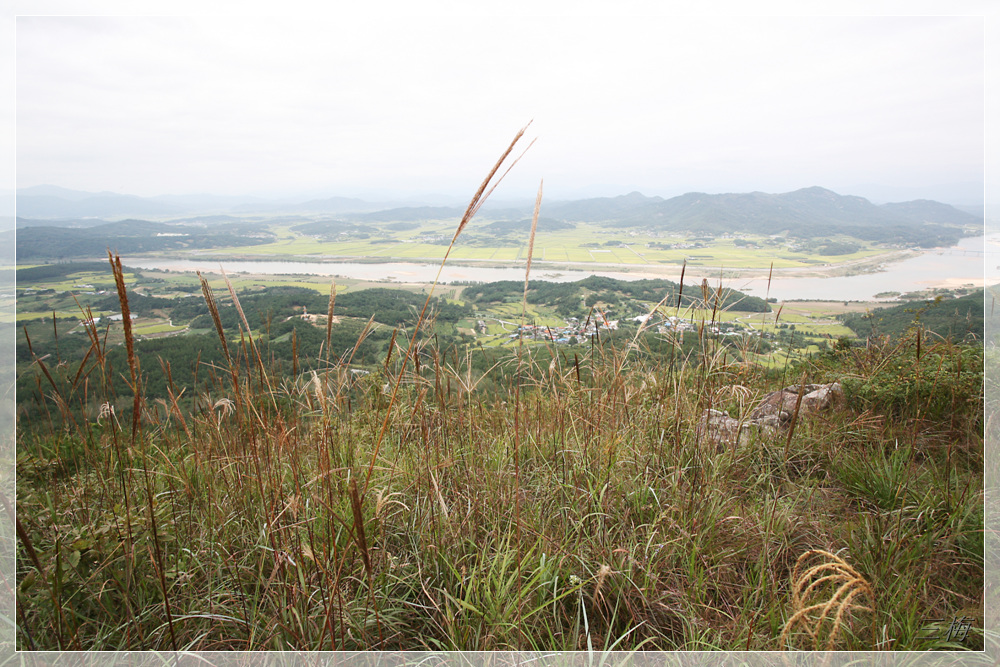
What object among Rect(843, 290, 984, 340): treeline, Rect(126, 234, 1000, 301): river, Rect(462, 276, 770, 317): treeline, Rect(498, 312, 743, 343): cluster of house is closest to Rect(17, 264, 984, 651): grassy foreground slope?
Rect(498, 312, 743, 343): cluster of house

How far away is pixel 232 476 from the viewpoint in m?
1.72

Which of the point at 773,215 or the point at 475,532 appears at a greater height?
the point at 773,215

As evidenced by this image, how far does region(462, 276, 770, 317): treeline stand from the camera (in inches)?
77.0

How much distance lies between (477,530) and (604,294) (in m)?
3.05

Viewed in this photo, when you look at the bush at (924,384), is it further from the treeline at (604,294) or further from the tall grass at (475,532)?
the treeline at (604,294)

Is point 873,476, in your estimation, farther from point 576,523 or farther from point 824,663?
point 576,523

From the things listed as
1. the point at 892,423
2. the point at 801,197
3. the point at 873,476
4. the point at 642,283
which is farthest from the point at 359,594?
the point at 801,197

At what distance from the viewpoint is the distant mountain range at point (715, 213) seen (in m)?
4.89

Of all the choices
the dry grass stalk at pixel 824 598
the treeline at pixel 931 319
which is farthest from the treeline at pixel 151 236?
the treeline at pixel 931 319

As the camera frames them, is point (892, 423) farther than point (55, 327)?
Yes

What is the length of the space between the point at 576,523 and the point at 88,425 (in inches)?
83.0

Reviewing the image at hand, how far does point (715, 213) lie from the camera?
23.6ft

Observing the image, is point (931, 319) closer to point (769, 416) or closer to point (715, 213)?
point (769, 416)

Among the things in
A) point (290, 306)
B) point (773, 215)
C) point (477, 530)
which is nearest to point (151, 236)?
point (290, 306)
